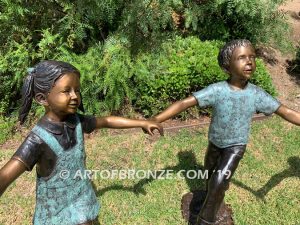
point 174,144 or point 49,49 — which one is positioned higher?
point 49,49

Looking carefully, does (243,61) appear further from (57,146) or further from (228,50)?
(57,146)

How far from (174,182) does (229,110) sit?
5.28ft

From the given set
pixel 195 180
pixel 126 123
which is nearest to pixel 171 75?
pixel 195 180

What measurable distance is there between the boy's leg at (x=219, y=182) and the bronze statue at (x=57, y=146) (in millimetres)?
720

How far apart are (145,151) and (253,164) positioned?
1393 mm

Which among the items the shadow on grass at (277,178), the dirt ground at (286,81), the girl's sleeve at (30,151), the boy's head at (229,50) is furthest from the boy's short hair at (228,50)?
the dirt ground at (286,81)

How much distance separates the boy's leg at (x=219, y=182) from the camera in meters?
3.42

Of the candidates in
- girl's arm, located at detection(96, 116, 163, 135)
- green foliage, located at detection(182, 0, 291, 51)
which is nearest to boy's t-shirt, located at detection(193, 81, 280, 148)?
girl's arm, located at detection(96, 116, 163, 135)

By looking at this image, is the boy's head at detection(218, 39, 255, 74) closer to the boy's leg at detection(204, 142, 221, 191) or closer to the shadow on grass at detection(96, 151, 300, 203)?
the boy's leg at detection(204, 142, 221, 191)

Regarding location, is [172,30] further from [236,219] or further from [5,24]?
[236,219]

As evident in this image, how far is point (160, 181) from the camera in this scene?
4.68 metres

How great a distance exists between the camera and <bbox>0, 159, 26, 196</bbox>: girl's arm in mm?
2529

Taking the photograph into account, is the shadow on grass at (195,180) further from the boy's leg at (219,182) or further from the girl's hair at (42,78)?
the girl's hair at (42,78)

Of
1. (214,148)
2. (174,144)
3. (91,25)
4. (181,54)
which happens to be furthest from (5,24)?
(214,148)
